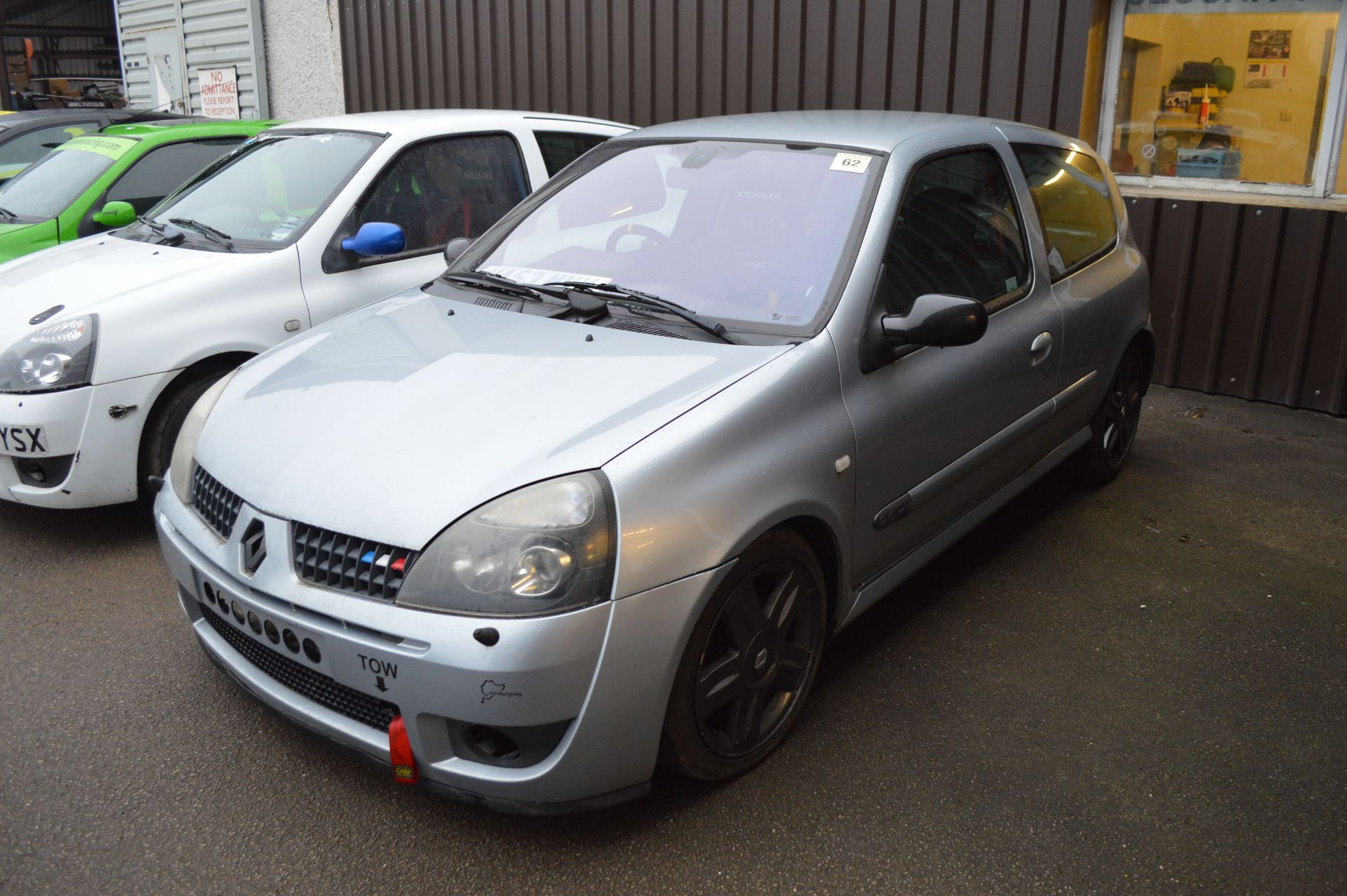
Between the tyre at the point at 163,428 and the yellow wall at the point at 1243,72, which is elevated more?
the yellow wall at the point at 1243,72

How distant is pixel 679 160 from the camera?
11.9 feet

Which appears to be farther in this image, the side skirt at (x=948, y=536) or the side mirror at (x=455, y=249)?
the side mirror at (x=455, y=249)

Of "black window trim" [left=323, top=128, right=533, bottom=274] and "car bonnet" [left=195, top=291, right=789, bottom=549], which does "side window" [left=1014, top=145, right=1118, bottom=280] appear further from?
"black window trim" [left=323, top=128, right=533, bottom=274]

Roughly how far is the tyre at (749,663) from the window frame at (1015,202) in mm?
1210

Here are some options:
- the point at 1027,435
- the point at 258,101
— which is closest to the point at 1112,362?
the point at 1027,435

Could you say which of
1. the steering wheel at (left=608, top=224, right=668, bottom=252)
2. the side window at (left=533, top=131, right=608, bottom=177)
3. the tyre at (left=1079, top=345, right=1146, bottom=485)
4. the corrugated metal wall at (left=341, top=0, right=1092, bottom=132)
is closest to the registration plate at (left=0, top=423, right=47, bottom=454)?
the steering wheel at (left=608, top=224, right=668, bottom=252)

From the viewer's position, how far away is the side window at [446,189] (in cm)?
483

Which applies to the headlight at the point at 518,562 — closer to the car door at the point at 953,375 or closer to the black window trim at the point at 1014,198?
the car door at the point at 953,375

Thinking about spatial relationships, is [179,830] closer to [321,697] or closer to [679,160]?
[321,697]

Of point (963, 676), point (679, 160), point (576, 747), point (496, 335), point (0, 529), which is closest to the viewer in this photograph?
point (576, 747)

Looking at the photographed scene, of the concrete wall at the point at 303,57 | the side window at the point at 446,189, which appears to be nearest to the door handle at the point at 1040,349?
the side window at the point at 446,189

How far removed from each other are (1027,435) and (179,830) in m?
2.88

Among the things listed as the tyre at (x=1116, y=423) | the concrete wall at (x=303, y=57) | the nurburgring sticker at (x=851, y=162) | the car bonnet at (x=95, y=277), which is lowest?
the tyre at (x=1116, y=423)

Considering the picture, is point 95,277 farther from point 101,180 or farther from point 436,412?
point 436,412
